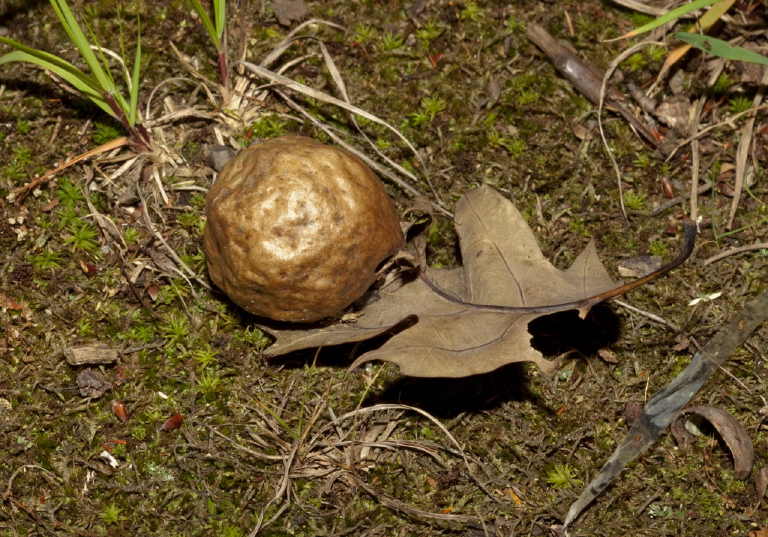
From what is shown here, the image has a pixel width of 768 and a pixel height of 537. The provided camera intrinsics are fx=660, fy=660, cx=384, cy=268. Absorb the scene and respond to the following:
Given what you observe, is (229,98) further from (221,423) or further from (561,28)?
(561,28)

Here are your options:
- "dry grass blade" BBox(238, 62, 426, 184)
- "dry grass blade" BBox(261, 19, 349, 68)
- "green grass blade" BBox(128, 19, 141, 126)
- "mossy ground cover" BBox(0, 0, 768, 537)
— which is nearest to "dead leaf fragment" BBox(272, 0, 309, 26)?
"mossy ground cover" BBox(0, 0, 768, 537)

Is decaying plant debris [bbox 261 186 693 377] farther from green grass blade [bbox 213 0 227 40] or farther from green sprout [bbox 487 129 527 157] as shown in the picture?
green grass blade [bbox 213 0 227 40]

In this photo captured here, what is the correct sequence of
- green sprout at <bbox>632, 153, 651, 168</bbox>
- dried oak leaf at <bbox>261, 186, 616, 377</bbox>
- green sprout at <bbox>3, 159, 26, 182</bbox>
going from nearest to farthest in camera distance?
dried oak leaf at <bbox>261, 186, 616, 377</bbox> → green sprout at <bbox>3, 159, 26, 182</bbox> → green sprout at <bbox>632, 153, 651, 168</bbox>

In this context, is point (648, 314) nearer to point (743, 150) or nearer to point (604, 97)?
point (743, 150)

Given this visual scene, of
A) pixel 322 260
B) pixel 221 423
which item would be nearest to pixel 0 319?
pixel 221 423

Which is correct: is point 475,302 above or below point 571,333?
above

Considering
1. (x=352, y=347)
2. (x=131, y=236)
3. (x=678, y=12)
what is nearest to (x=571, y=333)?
(x=352, y=347)
